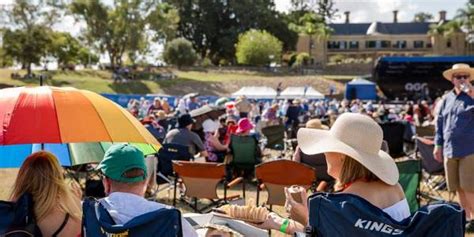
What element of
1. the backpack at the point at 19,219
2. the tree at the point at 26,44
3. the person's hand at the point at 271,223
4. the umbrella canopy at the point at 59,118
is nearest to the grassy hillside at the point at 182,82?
the tree at the point at 26,44

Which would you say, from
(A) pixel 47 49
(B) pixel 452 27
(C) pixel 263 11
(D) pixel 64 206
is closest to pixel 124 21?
(A) pixel 47 49

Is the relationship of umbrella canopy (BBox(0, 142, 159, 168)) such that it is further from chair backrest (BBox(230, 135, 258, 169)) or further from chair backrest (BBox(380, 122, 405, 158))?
chair backrest (BBox(380, 122, 405, 158))

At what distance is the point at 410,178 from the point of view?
621 centimetres

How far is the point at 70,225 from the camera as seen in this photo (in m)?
3.19

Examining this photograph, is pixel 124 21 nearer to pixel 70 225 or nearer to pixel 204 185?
pixel 204 185

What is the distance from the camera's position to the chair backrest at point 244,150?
30.4 ft

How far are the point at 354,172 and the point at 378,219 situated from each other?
0.77 feet

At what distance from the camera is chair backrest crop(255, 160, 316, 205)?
6293mm

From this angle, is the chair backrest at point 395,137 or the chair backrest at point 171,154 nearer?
the chair backrest at point 171,154

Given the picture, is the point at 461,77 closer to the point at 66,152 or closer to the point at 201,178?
the point at 201,178

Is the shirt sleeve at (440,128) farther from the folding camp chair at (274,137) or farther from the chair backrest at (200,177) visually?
the folding camp chair at (274,137)

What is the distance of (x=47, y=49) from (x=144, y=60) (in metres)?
12.8

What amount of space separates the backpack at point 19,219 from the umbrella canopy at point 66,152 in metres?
1.45

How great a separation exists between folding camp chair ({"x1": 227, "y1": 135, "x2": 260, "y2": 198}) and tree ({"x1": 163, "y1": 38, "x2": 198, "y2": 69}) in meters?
52.7
